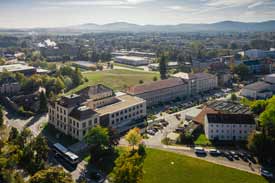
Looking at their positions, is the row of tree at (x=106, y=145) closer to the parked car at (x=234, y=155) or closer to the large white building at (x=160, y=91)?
the parked car at (x=234, y=155)

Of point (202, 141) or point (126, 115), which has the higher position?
point (126, 115)

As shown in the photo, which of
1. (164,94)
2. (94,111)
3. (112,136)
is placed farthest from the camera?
(164,94)

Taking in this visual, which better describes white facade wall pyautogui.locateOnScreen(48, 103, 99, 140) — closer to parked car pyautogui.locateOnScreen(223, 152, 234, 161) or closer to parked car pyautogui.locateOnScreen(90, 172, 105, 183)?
parked car pyautogui.locateOnScreen(90, 172, 105, 183)

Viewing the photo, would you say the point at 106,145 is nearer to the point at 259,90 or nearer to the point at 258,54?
the point at 259,90

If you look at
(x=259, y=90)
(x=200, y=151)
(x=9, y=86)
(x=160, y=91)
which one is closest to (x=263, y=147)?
(x=200, y=151)

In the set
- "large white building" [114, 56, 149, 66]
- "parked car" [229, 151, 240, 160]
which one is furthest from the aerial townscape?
"large white building" [114, 56, 149, 66]

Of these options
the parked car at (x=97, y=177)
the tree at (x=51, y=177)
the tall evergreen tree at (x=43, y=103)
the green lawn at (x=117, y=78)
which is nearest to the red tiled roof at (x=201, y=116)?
the parked car at (x=97, y=177)
